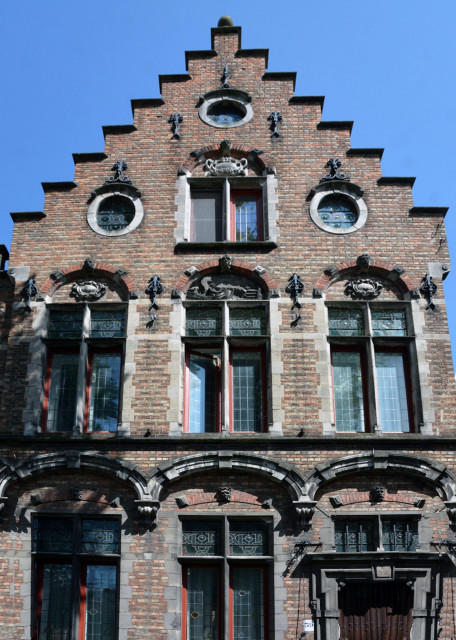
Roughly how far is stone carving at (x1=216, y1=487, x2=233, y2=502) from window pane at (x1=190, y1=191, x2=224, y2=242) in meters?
4.83

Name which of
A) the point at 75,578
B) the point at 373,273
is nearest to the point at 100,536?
the point at 75,578

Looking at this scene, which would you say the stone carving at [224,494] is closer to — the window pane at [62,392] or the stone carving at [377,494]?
the stone carving at [377,494]

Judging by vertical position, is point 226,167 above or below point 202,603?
above

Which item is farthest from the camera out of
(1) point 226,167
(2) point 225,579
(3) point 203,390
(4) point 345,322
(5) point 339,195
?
(1) point 226,167

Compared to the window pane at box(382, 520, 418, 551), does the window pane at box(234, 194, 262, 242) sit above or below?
above

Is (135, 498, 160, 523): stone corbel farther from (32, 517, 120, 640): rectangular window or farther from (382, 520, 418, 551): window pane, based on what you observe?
(382, 520, 418, 551): window pane

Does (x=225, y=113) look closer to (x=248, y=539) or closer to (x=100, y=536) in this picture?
(x=248, y=539)

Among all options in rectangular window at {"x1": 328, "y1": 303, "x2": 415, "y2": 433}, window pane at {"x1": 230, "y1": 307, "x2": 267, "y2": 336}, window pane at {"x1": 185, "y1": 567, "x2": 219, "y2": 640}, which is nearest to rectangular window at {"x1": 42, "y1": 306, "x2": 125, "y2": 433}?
window pane at {"x1": 230, "y1": 307, "x2": 267, "y2": 336}

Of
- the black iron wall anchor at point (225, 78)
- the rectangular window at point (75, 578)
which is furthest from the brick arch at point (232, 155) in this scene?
the rectangular window at point (75, 578)

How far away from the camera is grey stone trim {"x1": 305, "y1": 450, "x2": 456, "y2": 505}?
13047mm

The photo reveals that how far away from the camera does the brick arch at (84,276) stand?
14.8 m

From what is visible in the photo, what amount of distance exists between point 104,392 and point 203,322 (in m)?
2.12

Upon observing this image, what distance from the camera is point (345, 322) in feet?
48.0

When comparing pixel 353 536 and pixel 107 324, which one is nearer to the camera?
pixel 353 536
